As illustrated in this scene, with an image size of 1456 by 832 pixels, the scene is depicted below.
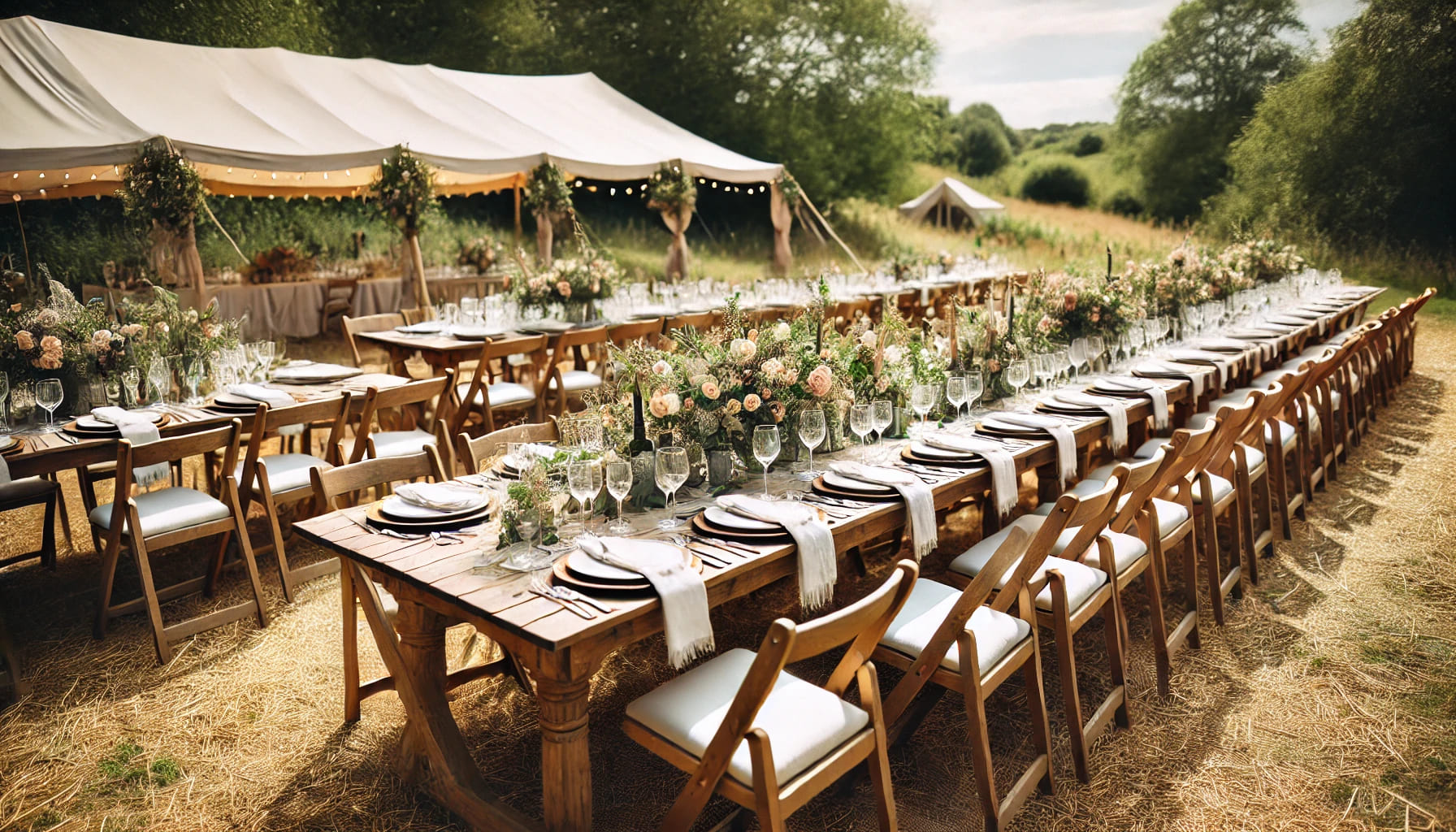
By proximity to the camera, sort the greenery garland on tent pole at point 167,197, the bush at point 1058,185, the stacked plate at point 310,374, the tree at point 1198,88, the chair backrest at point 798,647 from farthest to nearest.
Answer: the bush at point 1058,185 → the tree at point 1198,88 → the greenery garland on tent pole at point 167,197 → the stacked plate at point 310,374 → the chair backrest at point 798,647

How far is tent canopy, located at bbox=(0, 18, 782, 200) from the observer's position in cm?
701

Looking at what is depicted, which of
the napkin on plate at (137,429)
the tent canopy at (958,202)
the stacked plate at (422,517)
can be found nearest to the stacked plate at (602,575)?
the stacked plate at (422,517)

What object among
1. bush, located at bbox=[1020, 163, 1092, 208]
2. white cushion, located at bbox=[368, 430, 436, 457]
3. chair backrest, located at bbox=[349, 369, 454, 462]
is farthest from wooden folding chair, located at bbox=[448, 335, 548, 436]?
bush, located at bbox=[1020, 163, 1092, 208]

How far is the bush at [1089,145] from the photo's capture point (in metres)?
26.5

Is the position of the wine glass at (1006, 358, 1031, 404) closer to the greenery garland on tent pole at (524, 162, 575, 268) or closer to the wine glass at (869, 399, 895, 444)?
the wine glass at (869, 399, 895, 444)

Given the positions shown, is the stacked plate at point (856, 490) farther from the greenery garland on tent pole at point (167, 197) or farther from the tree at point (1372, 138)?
the tree at point (1372, 138)

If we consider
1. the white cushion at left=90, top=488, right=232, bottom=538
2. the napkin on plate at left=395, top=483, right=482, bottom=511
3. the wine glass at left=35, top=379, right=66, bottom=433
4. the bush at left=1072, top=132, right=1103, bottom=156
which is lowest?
the white cushion at left=90, top=488, right=232, bottom=538

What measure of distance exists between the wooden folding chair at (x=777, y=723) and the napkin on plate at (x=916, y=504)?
1.98 feet

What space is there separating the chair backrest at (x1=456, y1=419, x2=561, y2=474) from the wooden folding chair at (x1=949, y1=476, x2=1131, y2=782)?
1.50m

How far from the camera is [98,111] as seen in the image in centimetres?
716

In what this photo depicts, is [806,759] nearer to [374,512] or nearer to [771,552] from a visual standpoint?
[771,552]

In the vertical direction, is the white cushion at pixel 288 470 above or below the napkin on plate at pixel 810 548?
below

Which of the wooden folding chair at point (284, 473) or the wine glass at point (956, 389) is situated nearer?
the wine glass at point (956, 389)

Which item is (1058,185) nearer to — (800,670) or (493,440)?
(800,670)
